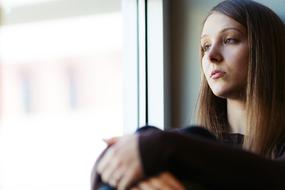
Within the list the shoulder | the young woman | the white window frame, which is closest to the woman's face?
the young woman

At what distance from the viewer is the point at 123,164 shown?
485 millimetres

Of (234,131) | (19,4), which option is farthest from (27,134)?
(234,131)

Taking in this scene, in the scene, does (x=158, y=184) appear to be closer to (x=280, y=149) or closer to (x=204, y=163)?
(x=204, y=163)

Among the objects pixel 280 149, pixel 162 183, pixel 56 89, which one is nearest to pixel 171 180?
pixel 162 183

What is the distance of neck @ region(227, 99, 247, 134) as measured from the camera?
0.86 metres

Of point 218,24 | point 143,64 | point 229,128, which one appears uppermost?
point 218,24

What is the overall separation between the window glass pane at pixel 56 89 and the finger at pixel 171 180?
0.51 metres

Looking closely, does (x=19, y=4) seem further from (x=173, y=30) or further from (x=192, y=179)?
(x=192, y=179)

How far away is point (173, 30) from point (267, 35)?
0.42 metres

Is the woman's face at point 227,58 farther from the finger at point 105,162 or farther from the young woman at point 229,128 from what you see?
the finger at point 105,162

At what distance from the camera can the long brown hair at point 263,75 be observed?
77 cm

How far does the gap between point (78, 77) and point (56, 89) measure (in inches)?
3.7

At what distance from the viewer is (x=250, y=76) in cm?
81

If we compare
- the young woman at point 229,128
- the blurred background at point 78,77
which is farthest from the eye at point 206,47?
the blurred background at point 78,77
